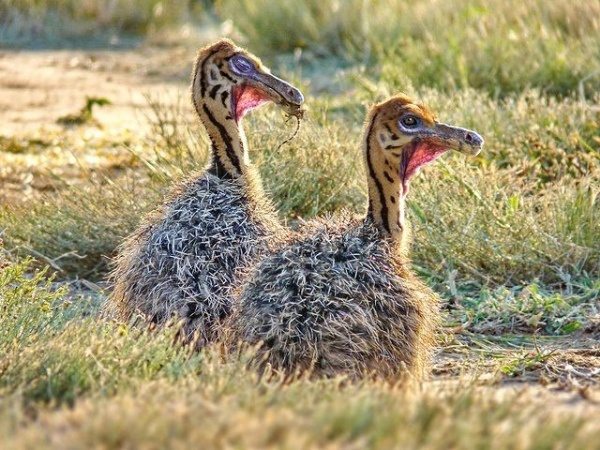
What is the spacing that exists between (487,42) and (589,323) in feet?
15.6

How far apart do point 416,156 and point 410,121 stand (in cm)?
17

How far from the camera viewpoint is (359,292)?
18.3ft

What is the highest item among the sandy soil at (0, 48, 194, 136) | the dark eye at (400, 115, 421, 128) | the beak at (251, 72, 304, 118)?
the beak at (251, 72, 304, 118)

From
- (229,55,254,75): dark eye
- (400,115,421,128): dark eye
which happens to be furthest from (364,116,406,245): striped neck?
(229,55,254,75): dark eye

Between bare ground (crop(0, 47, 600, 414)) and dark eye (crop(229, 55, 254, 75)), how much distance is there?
162 cm

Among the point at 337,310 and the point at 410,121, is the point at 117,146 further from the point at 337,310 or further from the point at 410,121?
the point at 337,310

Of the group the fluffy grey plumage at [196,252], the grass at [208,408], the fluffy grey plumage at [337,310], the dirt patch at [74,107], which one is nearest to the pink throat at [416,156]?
the fluffy grey plumage at [337,310]

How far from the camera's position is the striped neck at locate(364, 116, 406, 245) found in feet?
19.9

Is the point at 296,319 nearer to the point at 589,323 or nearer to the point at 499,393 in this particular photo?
the point at 499,393

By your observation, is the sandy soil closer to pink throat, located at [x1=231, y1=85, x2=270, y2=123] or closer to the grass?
pink throat, located at [x1=231, y1=85, x2=270, y2=123]

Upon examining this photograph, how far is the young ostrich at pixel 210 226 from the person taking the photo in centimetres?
610

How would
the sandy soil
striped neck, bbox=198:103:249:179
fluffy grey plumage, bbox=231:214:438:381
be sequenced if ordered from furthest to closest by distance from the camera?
1. the sandy soil
2. striped neck, bbox=198:103:249:179
3. fluffy grey plumage, bbox=231:214:438:381

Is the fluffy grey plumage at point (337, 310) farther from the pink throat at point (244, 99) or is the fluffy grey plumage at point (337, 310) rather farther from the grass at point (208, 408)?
the pink throat at point (244, 99)

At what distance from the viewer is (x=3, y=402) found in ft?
13.9
